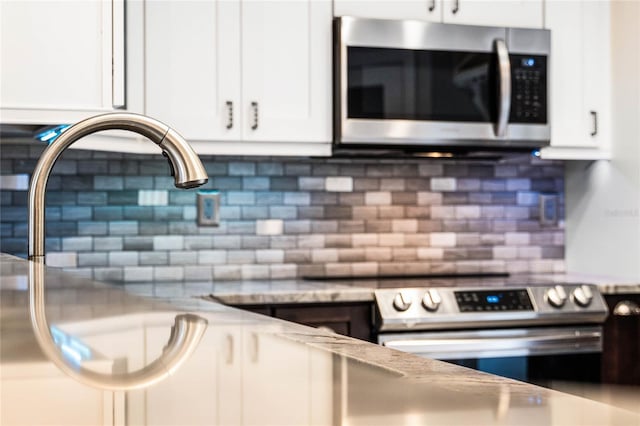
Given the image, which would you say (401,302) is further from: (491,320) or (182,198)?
(182,198)

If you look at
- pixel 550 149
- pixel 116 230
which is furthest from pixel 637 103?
pixel 116 230

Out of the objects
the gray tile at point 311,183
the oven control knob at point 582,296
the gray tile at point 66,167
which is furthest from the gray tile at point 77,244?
the oven control knob at point 582,296

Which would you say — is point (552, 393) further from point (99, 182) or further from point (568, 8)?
point (568, 8)

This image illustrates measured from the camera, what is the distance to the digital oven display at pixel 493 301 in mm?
2748

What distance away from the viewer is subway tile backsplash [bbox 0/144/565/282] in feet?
9.86

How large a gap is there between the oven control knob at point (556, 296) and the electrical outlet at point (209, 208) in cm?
120

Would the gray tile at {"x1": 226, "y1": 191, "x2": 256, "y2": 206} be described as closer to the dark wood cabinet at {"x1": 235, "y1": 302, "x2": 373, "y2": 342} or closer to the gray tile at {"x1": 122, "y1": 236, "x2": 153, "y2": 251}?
the gray tile at {"x1": 122, "y1": 236, "x2": 153, "y2": 251}

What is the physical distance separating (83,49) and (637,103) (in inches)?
77.4

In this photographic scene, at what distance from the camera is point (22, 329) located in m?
0.48

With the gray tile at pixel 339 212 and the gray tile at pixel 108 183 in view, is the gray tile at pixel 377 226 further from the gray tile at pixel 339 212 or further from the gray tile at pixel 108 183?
the gray tile at pixel 108 183

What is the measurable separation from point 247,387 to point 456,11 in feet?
9.40

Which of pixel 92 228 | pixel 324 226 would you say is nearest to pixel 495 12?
pixel 324 226

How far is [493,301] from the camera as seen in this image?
279 centimetres

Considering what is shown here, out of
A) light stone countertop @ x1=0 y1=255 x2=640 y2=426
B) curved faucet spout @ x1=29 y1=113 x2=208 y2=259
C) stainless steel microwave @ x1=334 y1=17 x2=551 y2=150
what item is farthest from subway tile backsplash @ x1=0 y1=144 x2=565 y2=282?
light stone countertop @ x1=0 y1=255 x2=640 y2=426
